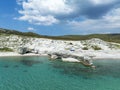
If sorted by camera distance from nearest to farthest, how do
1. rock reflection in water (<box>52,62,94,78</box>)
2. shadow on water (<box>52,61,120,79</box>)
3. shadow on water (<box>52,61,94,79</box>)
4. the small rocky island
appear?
shadow on water (<box>52,61,120,79</box>) < shadow on water (<box>52,61,94,79</box>) < rock reflection in water (<box>52,62,94,78</box>) < the small rocky island

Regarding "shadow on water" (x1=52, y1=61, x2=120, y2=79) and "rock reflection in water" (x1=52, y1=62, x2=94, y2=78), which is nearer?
"shadow on water" (x1=52, y1=61, x2=120, y2=79)

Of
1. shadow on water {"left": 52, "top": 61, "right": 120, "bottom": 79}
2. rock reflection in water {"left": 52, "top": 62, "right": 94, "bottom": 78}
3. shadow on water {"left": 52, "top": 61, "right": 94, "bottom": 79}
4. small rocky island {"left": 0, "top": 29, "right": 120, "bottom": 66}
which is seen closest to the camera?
shadow on water {"left": 52, "top": 61, "right": 120, "bottom": 79}

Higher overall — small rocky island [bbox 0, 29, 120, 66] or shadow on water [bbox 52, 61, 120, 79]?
small rocky island [bbox 0, 29, 120, 66]

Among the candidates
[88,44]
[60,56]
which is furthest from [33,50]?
[88,44]

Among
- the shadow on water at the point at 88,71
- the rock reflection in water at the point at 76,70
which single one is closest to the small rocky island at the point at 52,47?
the rock reflection in water at the point at 76,70

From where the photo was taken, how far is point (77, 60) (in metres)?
90.8

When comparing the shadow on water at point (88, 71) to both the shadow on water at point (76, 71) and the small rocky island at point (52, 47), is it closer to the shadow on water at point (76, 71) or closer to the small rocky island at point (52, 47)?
the shadow on water at point (76, 71)

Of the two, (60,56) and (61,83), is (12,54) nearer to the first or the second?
(60,56)

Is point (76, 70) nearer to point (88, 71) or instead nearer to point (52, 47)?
point (88, 71)

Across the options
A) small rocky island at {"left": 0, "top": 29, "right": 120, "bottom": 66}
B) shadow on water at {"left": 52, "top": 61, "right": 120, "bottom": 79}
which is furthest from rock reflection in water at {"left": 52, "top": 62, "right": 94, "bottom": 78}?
small rocky island at {"left": 0, "top": 29, "right": 120, "bottom": 66}

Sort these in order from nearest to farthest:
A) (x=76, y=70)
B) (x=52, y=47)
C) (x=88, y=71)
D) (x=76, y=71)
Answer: (x=76, y=71), (x=88, y=71), (x=76, y=70), (x=52, y=47)

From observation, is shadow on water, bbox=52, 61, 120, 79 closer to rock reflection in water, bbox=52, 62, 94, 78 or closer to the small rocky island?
rock reflection in water, bbox=52, 62, 94, 78

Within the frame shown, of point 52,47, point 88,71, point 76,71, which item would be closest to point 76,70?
point 76,71

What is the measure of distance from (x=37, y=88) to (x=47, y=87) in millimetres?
2235
